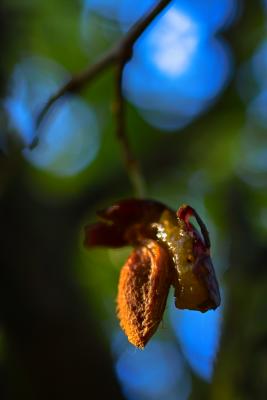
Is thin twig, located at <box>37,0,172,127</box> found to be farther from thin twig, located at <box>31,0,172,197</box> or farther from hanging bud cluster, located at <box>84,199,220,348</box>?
hanging bud cluster, located at <box>84,199,220,348</box>

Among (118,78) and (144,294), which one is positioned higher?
(118,78)

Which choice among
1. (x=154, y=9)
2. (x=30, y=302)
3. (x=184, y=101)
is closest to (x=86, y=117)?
(x=184, y=101)

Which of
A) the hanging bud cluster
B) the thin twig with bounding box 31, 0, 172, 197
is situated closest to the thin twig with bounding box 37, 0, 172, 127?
the thin twig with bounding box 31, 0, 172, 197

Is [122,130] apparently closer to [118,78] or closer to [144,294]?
[118,78]

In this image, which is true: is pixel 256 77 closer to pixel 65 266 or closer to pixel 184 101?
pixel 184 101

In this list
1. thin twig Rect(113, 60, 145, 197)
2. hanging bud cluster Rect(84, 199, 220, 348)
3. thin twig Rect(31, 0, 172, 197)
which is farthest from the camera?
thin twig Rect(113, 60, 145, 197)

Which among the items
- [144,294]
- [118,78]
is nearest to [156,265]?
[144,294]

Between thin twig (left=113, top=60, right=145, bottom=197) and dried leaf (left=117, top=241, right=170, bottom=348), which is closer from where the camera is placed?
dried leaf (left=117, top=241, right=170, bottom=348)

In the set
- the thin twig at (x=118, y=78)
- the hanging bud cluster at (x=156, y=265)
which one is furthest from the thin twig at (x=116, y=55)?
the hanging bud cluster at (x=156, y=265)
